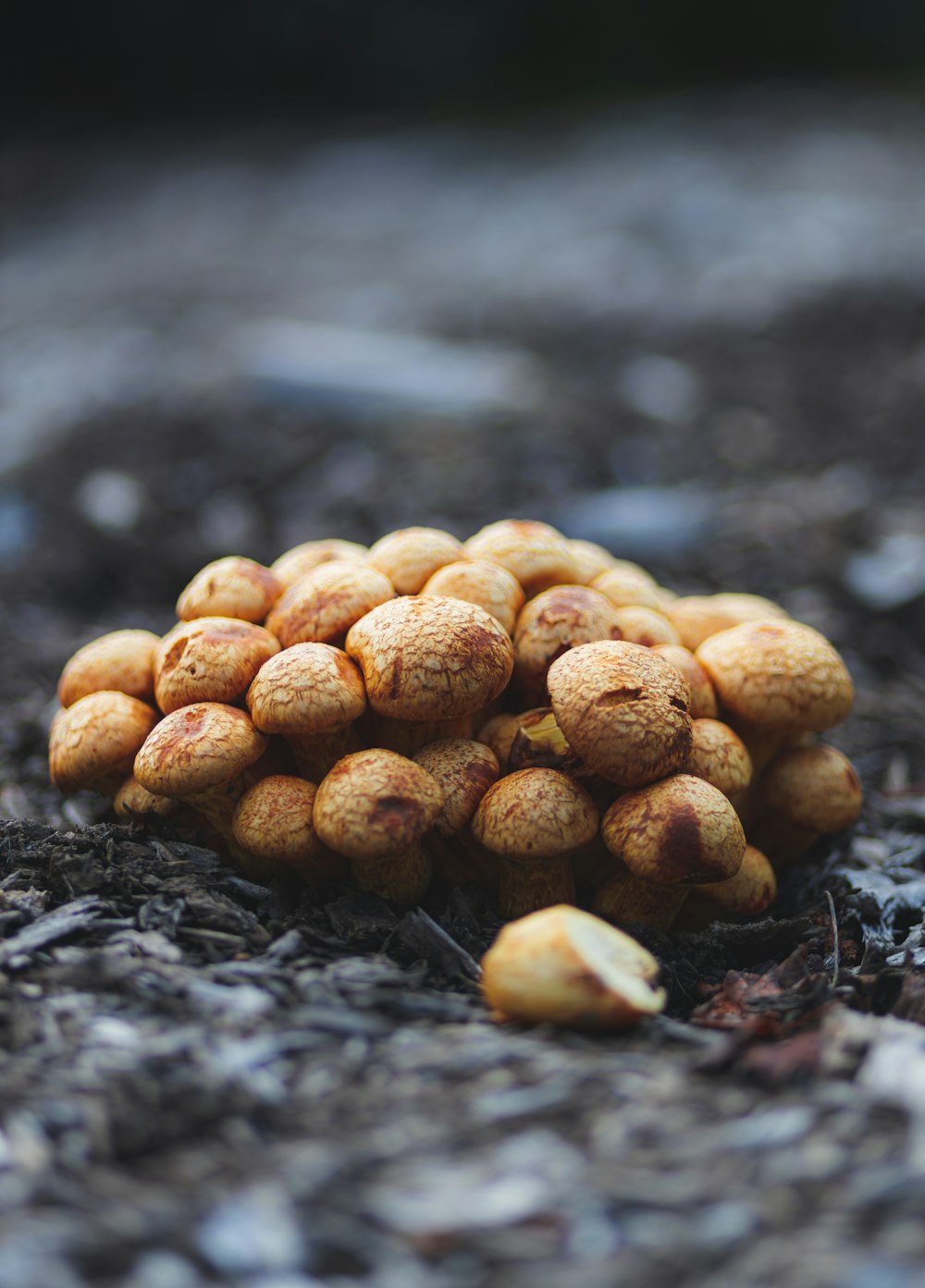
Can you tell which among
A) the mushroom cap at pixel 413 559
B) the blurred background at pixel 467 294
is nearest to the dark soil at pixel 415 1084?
the mushroom cap at pixel 413 559

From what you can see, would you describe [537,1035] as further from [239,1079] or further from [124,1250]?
[124,1250]

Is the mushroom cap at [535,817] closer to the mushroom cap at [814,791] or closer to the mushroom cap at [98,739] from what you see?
the mushroom cap at [814,791]

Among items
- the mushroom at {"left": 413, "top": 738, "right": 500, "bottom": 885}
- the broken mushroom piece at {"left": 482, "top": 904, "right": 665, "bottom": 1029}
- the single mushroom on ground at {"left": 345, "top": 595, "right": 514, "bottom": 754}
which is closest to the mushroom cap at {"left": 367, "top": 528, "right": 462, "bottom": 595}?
the single mushroom on ground at {"left": 345, "top": 595, "right": 514, "bottom": 754}

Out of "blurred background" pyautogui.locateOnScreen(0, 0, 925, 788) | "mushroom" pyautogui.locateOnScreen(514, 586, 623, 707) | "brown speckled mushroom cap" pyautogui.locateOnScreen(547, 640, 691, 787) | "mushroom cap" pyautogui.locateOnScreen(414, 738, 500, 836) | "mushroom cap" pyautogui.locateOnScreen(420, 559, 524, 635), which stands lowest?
"mushroom cap" pyautogui.locateOnScreen(414, 738, 500, 836)

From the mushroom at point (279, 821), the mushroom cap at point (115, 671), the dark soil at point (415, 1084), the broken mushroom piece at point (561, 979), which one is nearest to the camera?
the dark soil at point (415, 1084)

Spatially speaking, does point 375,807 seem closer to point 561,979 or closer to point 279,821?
point 279,821

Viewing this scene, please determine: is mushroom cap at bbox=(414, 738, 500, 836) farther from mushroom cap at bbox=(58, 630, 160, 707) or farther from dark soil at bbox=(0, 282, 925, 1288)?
mushroom cap at bbox=(58, 630, 160, 707)
